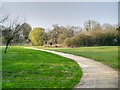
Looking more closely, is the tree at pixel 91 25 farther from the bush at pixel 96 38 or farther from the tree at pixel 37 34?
the tree at pixel 37 34

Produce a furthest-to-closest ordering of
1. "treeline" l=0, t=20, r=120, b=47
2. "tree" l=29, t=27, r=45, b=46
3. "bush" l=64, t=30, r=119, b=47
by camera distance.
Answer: "tree" l=29, t=27, r=45, b=46, "bush" l=64, t=30, r=119, b=47, "treeline" l=0, t=20, r=120, b=47

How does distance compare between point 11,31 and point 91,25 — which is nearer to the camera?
point 91,25

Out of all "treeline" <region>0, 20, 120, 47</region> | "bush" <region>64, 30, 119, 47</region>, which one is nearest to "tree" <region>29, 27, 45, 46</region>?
"treeline" <region>0, 20, 120, 47</region>

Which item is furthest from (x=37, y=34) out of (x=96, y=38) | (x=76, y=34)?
(x=96, y=38)

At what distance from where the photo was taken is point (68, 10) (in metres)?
8.20

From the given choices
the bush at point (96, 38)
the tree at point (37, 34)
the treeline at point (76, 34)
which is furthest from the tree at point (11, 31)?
the bush at point (96, 38)

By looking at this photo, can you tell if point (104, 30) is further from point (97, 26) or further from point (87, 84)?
point (87, 84)

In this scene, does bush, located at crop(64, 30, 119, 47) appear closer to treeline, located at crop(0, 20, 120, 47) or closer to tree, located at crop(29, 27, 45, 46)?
treeline, located at crop(0, 20, 120, 47)

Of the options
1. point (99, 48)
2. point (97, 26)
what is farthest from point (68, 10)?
point (99, 48)

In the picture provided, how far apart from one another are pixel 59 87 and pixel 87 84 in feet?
1.50

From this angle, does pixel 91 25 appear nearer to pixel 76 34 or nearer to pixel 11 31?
pixel 76 34

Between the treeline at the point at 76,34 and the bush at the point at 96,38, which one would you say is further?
the bush at the point at 96,38

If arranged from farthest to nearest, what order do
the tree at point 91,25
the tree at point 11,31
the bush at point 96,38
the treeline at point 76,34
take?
the tree at point 11,31 → the bush at point 96,38 → the treeline at point 76,34 → the tree at point 91,25

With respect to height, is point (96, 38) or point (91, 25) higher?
point (91, 25)
